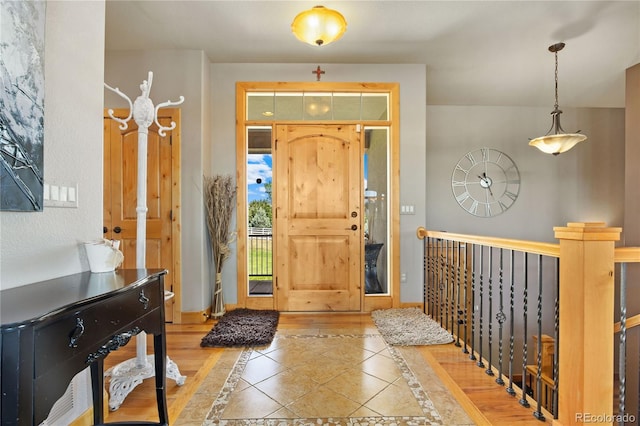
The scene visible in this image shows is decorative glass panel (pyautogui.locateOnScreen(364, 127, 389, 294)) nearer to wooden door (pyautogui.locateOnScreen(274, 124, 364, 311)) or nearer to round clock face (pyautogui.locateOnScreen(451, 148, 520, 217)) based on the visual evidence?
wooden door (pyautogui.locateOnScreen(274, 124, 364, 311))

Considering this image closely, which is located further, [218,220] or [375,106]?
[375,106]

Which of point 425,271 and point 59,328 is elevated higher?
point 59,328

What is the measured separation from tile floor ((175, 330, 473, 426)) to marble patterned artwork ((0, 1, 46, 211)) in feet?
4.46

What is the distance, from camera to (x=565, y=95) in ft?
15.0

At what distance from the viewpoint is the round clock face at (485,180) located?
198 inches

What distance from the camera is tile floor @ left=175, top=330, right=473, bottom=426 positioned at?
171 centimetres

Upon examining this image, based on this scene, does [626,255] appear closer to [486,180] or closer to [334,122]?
[334,122]

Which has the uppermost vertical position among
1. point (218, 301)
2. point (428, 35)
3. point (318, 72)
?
point (428, 35)

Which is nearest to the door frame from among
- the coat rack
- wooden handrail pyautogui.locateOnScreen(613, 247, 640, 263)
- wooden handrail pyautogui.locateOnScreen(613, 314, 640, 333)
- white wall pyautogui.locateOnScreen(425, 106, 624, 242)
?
the coat rack

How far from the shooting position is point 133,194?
327 cm

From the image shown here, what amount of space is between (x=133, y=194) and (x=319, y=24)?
8.07 feet

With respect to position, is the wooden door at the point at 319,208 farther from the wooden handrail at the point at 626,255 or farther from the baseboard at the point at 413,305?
the wooden handrail at the point at 626,255

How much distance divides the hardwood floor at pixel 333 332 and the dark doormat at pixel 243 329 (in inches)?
3.7

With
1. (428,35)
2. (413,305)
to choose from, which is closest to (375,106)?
(428,35)
